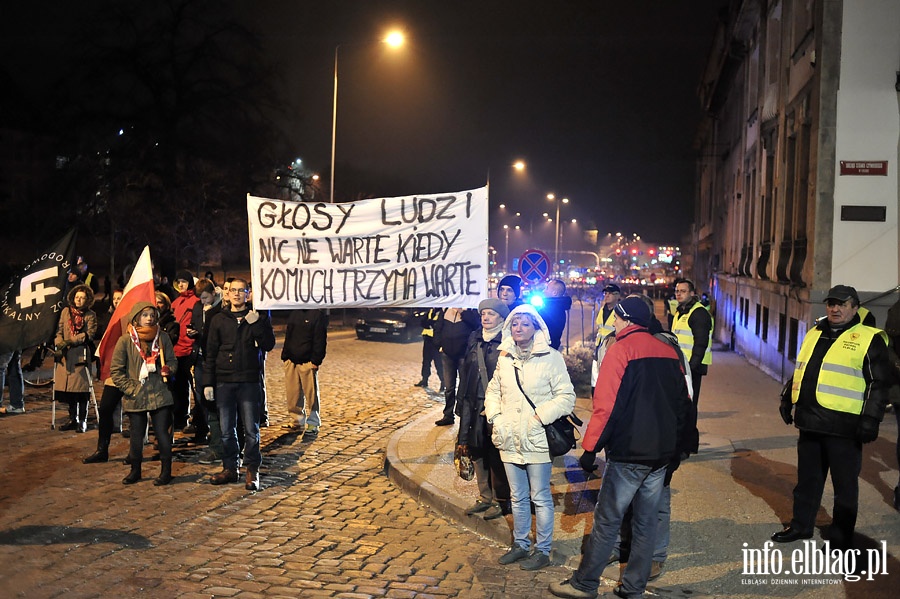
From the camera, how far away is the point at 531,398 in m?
5.80

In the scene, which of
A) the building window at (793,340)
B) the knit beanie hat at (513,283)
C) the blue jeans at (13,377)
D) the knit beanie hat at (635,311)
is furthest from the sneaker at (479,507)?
the building window at (793,340)

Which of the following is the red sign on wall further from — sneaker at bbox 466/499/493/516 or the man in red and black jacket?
the man in red and black jacket

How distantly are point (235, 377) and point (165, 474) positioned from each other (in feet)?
3.98

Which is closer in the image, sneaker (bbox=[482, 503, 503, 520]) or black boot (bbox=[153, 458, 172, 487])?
sneaker (bbox=[482, 503, 503, 520])

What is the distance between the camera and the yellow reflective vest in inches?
238

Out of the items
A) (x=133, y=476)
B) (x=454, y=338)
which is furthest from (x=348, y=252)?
(x=133, y=476)

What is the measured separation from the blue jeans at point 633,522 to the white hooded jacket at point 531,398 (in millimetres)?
628

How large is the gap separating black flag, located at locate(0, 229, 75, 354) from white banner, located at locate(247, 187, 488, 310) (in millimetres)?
2021

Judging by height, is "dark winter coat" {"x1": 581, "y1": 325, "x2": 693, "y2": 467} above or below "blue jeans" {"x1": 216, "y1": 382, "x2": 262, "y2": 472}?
above

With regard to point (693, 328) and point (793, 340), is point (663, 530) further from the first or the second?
point (793, 340)

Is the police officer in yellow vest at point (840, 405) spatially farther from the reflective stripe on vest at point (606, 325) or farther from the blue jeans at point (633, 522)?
the reflective stripe on vest at point (606, 325)

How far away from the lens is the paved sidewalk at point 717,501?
5.61m

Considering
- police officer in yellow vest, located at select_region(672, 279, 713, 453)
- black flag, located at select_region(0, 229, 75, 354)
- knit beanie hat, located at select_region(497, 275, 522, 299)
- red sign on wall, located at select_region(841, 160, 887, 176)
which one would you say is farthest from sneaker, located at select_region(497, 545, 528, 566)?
red sign on wall, located at select_region(841, 160, 887, 176)

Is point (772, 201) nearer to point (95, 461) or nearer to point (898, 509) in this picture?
point (898, 509)
